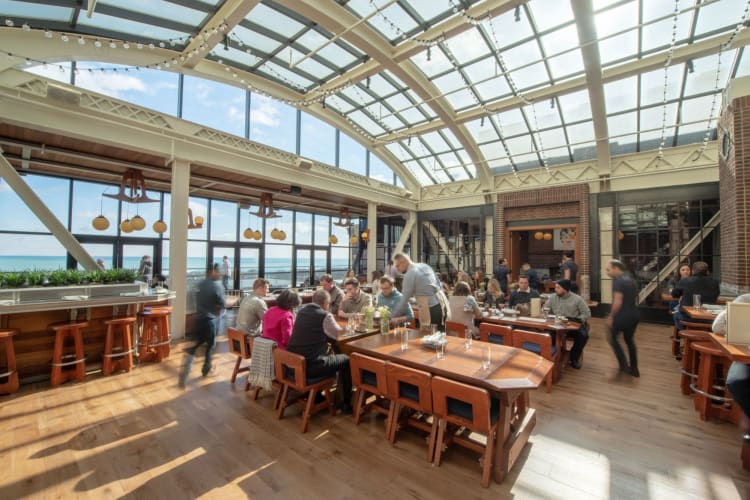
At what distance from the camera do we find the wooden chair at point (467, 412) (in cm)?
216

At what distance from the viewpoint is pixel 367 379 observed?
3.01 meters

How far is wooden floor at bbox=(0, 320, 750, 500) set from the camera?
225 centimetres

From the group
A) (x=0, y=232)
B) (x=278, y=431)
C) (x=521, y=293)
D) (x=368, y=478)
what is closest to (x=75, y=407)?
(x=278, y=431)

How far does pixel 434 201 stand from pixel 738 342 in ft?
34.2

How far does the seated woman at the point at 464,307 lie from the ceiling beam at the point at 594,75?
5306 mm

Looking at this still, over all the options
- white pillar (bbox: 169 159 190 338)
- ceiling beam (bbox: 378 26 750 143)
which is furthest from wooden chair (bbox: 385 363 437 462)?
ceiling beam (bbox: 378 26 750 143)

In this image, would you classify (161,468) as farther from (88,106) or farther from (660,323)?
(660,323)

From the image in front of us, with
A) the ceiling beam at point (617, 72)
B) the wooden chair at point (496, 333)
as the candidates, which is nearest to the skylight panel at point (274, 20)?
the ceiling beam at point (617, 72)

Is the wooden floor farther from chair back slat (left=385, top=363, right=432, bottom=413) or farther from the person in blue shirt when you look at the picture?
the person in blue shirt

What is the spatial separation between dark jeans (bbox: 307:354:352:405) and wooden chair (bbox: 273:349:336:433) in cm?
6

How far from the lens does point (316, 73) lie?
26.4ft

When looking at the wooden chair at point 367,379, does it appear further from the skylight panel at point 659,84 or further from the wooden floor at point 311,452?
the skylight panel at point 659,84

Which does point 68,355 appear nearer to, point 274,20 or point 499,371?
point 499,371

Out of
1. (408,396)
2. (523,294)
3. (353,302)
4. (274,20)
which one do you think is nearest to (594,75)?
(523,294)
